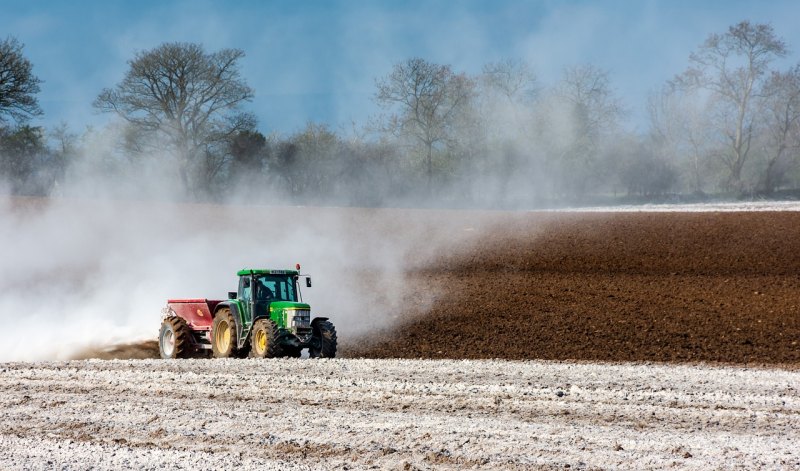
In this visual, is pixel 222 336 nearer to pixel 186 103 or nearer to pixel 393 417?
pixel 393 417

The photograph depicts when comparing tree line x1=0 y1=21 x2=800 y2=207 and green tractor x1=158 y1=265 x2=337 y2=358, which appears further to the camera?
tree line x1=0 y1=21 x2=800 y2=207

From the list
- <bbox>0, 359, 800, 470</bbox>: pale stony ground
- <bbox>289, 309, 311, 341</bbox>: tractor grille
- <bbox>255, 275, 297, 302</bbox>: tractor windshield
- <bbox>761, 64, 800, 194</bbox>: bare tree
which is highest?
<bbox>761, 64, 800, 194</bbox>: bare tree

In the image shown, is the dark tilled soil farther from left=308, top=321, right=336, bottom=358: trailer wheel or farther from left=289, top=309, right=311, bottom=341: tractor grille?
left=289, top=309, right=311, bottom=341: tractor grille

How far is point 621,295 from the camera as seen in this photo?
972 inches

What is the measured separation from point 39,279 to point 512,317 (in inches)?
685

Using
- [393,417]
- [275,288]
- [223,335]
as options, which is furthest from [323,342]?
[393,417]

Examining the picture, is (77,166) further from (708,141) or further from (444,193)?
(708,141)

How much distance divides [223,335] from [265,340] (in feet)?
6.13

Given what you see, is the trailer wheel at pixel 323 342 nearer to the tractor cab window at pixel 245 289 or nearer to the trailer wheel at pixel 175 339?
the tractor cab window at pixel 245 289

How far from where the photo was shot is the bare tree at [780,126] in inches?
2153

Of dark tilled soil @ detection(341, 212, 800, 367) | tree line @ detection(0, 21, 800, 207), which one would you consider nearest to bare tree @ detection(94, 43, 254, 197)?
tree line @ detection(0, 21, 800, 207)

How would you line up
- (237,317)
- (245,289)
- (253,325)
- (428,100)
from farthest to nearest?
(428,100)
(245,289)
(237,317)
(253,325)

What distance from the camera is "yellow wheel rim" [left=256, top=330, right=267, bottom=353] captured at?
1725cm

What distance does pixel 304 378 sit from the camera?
13.9 m
